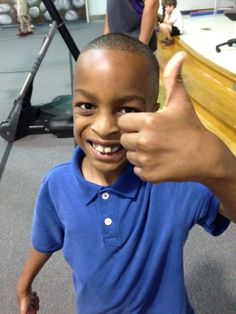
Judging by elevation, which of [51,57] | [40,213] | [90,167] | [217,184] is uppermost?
[217,184]

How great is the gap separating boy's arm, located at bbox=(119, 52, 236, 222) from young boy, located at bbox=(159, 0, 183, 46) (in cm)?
366

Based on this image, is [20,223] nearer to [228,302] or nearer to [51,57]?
[228,302]

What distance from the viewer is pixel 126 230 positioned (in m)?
0.71

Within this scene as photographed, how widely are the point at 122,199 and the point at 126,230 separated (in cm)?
6

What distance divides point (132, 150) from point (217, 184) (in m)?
0.13

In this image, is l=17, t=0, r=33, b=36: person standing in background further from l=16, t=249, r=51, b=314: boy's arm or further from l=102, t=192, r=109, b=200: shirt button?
l=102, t=192, r=109, b=200: shirt button

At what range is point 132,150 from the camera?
0.47m

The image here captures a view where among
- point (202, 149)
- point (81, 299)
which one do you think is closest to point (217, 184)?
point (202, 149)

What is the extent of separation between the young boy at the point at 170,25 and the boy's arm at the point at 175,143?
12.0ft

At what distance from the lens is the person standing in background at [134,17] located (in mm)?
1854

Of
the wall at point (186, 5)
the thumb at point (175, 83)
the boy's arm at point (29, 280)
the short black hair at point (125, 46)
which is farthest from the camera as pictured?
the wall at point (186, 5)

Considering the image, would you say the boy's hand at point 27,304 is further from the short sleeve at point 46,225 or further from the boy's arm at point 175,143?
the boy's arm at point 175,143

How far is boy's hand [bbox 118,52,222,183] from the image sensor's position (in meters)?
0.44

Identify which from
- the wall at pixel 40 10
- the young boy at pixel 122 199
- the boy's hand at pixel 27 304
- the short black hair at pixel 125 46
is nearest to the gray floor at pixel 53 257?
the boy's hand at pixel 27 304
